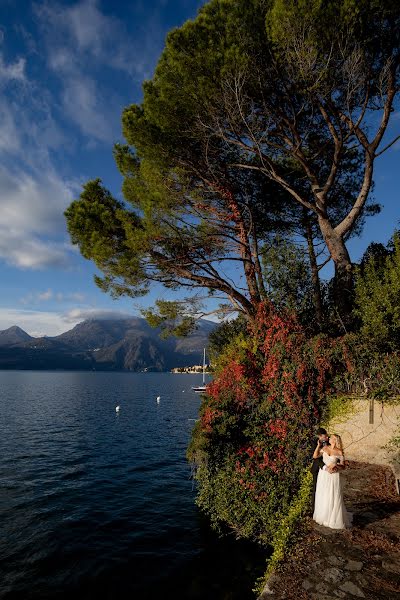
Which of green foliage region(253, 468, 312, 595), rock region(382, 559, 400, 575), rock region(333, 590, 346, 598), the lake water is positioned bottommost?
the lake water

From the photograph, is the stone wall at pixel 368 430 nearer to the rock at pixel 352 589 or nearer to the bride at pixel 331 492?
the bride at pixel 331 492

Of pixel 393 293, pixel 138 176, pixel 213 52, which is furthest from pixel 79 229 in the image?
pixel 393 293

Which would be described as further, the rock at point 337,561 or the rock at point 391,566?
the rock at point 337,561

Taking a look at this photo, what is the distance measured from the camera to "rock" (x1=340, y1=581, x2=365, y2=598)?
203 inches

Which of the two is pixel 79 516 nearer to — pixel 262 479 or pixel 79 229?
pixel 262 479

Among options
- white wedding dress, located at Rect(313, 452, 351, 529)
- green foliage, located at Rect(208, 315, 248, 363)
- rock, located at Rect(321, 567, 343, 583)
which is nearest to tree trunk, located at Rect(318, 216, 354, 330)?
green foliage, located at Rect(208, 315, 248, 363)

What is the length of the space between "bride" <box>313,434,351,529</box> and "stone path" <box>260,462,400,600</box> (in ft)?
0.60

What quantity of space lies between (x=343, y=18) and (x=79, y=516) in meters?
20.4

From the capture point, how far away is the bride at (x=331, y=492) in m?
7.25

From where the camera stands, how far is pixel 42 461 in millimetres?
22219

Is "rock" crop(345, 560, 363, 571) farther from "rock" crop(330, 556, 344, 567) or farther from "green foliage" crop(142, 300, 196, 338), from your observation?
"green foliage" crop(142, 300, 196, 338)

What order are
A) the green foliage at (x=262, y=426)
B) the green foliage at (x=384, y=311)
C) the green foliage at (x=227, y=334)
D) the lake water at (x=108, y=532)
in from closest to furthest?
1. the lake water at (x=108, y=532)
2. the green foliage at (x=262, y=426)
3. the green foliage at (x=384, y=311)
4. the green foliage at (x=227, y=334)

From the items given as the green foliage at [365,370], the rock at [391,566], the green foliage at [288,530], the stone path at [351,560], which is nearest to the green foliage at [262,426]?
the green foliage at [365,370]

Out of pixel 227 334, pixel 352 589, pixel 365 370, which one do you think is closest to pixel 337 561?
pixel 352 589
